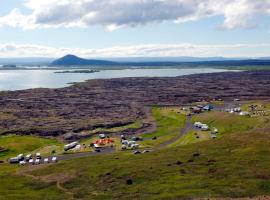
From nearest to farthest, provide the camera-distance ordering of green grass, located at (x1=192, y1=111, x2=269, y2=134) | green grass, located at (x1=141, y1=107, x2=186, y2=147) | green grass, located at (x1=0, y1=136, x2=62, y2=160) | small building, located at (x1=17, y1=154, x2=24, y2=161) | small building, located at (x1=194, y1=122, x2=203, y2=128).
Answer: small building, located at (x1=17, y1=154, x2=24, y2=161) < green grass, located at (x1=0, y1=136, x2=62, y2=160) < green grass, located at (x1=141, y1=107, x2=186, y2=147) < green grass, located at (x1=192, y1=111, x2=269, y2=134) < small building, located at (x1=194, y1=122, x2=203, y2=128)

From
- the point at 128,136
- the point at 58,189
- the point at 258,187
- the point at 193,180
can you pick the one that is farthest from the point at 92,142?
the point at 258,187

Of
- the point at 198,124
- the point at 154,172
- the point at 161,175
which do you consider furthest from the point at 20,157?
the point at 198,124

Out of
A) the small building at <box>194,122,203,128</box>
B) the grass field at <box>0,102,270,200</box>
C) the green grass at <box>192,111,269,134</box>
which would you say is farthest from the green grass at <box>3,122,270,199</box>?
the small building at <box>194,122,203,128</box>

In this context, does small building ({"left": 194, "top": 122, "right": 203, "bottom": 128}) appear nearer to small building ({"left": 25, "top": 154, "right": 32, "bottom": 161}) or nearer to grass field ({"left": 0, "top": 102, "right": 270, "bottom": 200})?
grass field ({"left": 0, "top": 102, "right": 270, "bottom": 200})

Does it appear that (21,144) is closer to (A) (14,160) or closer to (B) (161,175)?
(A) (14,160)

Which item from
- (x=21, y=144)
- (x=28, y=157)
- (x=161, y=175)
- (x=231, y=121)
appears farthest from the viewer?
(x=231, y=121)
